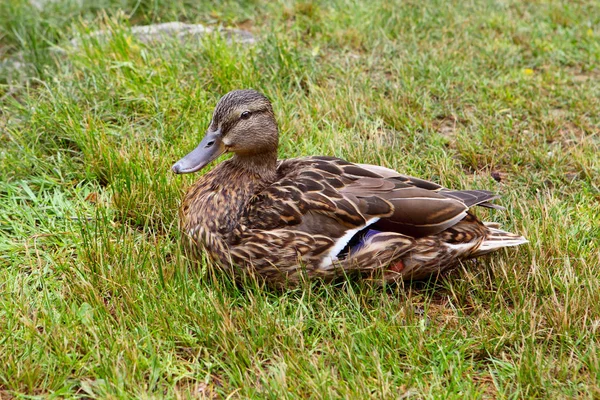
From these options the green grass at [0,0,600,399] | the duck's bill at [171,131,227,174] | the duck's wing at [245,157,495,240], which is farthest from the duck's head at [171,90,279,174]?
the green grass at [0,0,600,399]

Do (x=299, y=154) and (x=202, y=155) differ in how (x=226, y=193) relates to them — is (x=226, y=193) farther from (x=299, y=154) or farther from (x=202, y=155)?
(x=299, y=154)

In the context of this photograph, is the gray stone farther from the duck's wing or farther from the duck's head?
the duck's wing

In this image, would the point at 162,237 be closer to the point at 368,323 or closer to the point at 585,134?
the point at 368,323

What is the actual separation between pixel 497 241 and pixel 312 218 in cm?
94

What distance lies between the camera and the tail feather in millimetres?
3480

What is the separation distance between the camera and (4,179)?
4.12 metres

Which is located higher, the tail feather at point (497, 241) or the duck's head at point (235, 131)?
the duck's head at point (235, 131)

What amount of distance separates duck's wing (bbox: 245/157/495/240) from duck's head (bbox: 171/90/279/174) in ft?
0.84

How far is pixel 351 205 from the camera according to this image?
11.1ft

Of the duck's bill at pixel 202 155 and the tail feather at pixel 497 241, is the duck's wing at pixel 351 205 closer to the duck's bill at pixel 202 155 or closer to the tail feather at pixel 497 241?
the tail feather at pixel 497 241

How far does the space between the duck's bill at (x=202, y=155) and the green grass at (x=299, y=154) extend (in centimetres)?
40

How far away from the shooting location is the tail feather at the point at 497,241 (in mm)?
3480

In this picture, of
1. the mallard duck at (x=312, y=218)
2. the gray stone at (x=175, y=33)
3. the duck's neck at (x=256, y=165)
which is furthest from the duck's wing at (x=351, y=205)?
the gray stone at (x=175, y=33)

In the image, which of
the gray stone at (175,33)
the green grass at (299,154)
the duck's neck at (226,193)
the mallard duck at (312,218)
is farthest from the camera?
the gray stone at (175,33)
